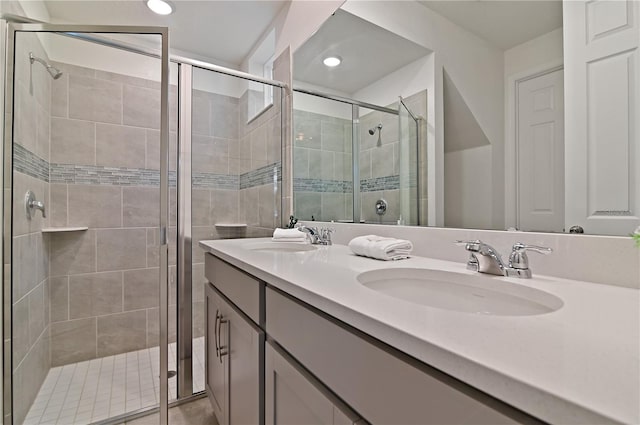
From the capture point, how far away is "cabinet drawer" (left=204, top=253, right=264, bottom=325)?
889 mm

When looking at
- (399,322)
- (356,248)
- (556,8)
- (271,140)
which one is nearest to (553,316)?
(399,322)

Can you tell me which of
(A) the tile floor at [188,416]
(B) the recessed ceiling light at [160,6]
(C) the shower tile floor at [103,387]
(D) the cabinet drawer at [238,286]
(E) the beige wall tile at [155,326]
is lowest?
(A) the tile floor at [188,416]

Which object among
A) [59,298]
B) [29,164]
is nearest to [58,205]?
[29,164]

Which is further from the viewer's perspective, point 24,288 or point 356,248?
point 24,288

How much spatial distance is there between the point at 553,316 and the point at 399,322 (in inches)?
9.7

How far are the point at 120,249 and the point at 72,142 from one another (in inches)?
24.2

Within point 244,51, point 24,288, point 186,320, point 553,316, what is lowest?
point 186,320

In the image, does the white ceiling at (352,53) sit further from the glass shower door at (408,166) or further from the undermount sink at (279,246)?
the undermount sink at (279,246)

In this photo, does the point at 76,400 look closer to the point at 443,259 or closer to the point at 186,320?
the point at 186,320

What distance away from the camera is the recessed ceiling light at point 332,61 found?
158 centimetres

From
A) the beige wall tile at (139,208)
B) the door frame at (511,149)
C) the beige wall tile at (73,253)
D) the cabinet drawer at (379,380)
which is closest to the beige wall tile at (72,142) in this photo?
the beige wall tile at (139,208)

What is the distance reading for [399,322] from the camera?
43 centimetres


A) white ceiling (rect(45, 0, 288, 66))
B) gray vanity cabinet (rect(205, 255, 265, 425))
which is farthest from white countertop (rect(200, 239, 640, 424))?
white ceiling (rect(45, 0, 288, 66))

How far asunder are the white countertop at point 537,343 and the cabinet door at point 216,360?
740mm
